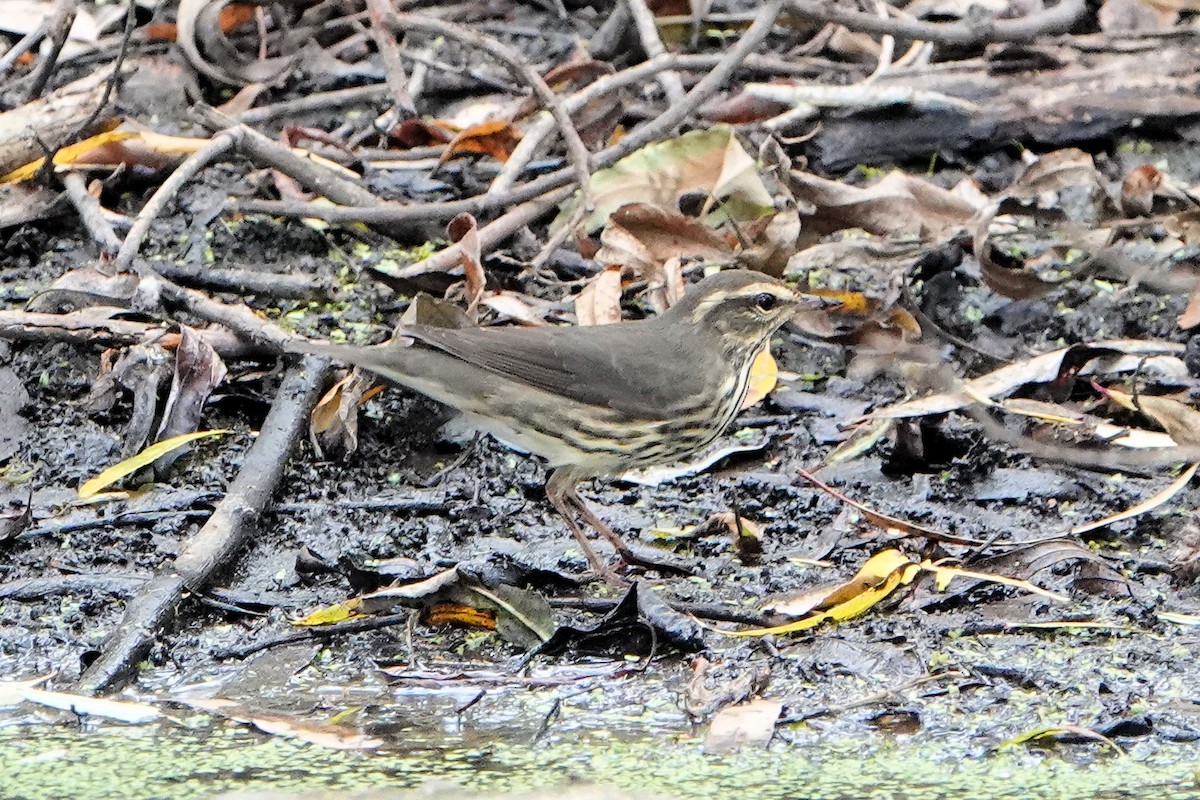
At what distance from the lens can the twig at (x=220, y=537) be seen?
4.34 metres

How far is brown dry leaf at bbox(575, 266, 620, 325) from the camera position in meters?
6.30

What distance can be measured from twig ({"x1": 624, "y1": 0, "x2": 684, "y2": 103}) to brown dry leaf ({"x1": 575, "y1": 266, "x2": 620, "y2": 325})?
4.93 feet

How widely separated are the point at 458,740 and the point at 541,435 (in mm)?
→ 1457

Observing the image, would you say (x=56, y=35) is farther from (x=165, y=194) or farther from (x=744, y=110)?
(x=744, y=110)

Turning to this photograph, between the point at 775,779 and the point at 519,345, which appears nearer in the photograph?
the point at 775,779

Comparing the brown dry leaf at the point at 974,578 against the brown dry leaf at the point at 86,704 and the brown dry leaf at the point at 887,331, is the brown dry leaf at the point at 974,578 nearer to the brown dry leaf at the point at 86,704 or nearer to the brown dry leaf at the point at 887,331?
the brown dry leaf at the point at 887,331

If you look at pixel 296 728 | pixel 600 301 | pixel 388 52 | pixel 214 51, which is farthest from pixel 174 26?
pixel 296 728

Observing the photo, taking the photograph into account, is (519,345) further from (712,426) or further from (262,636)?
(262,636)

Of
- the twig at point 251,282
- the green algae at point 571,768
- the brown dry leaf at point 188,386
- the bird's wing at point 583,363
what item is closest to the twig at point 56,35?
the twig at point 251,282

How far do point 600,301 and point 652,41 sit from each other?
1861mm

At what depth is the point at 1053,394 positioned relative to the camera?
238 inches

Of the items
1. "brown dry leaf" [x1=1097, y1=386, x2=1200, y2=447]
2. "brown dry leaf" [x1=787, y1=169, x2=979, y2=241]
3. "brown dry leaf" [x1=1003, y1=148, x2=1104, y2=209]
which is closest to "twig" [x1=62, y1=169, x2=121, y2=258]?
"brown dry leaf" [x1=787, y1=169, x2=979, y2=241]

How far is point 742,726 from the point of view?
13.3 ft

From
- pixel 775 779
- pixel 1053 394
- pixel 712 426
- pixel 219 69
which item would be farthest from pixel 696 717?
pixel 219 69
